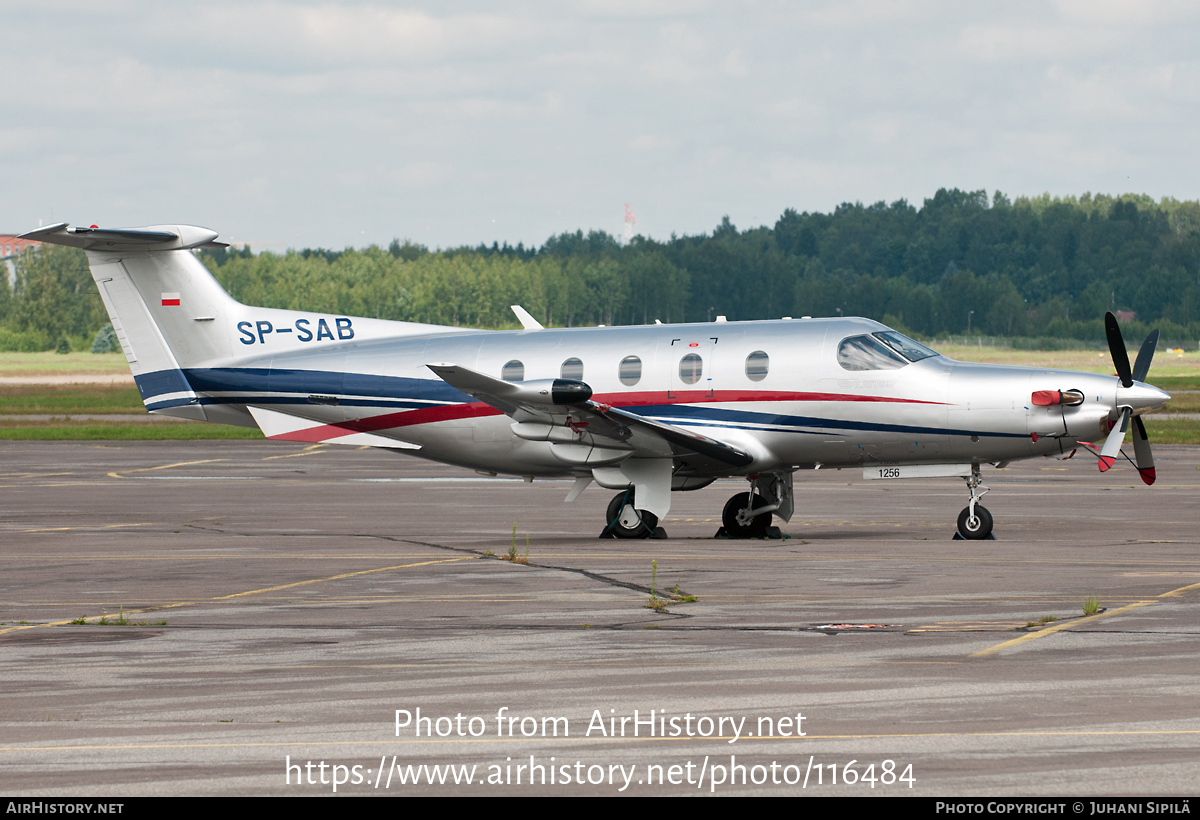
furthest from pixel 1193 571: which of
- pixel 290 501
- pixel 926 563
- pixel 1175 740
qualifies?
pixel 290 501

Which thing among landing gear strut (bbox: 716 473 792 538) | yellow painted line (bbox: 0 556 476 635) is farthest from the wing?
yellow painted line (bbox: 0 556 476 635)

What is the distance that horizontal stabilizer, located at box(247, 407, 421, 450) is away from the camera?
2252 cm

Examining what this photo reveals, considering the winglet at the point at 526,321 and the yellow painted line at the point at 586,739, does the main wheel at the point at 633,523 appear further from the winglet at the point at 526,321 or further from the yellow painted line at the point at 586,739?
the yellow painted line at the point at 586,739

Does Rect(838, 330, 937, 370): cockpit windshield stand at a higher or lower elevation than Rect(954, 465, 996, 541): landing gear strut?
higher

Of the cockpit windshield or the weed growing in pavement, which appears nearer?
the weed growing in pavement

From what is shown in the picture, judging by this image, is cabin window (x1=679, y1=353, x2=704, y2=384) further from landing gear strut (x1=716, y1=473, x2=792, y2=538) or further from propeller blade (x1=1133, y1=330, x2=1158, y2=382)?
propeller blade (x1=1133, y1=330, x2=1158, y2=382)

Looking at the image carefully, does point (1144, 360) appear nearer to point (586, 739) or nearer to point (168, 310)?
point (586, 739)

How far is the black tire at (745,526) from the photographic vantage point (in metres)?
21.0

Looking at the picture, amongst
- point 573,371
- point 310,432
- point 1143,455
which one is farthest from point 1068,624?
point 310,432

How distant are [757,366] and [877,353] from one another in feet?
5.90

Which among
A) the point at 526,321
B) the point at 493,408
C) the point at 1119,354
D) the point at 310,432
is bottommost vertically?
the point at 310,432

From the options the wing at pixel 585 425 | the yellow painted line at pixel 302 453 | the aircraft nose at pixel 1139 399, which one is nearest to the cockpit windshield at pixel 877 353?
the wing at pixel 585 425

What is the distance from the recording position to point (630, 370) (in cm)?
2134

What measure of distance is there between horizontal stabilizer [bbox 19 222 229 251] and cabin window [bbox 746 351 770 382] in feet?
29.3
